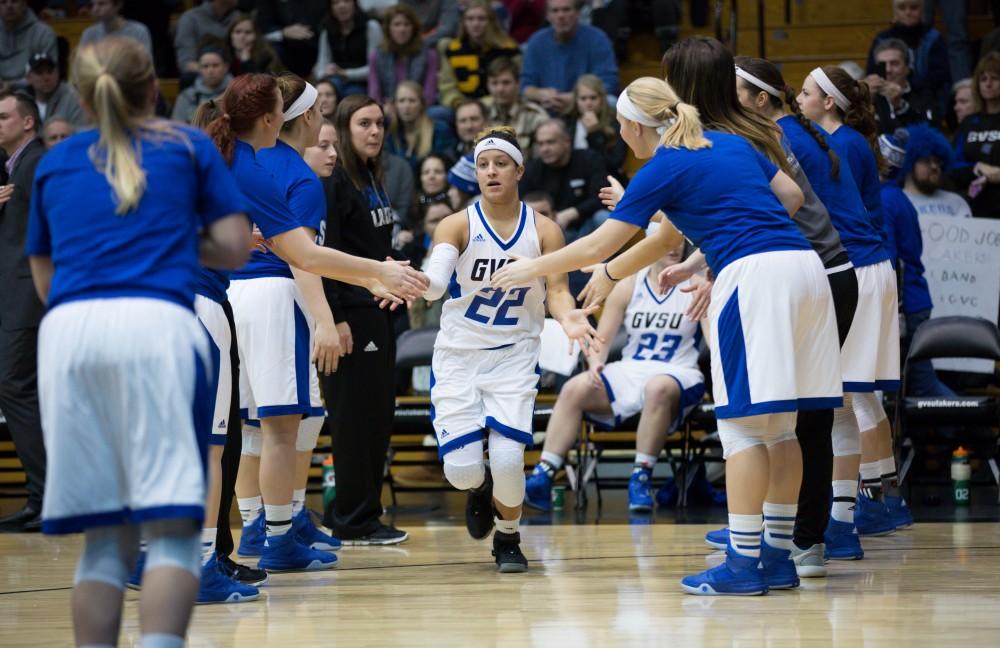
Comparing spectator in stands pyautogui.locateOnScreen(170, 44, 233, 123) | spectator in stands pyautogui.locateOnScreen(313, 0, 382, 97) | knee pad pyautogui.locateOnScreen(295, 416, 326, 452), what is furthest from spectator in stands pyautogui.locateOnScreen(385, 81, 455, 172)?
knee pad pyautogui.locateOnScreen(295, 416, 326, 452)

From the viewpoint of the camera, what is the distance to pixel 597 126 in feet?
33.7

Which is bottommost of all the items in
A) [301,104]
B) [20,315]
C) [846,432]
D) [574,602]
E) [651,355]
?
[574,602]

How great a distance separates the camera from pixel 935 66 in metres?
10.6

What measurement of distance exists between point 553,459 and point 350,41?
5.05 meters

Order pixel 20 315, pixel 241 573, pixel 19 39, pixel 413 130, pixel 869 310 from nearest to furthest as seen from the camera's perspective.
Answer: pixel 241 573 → pixel 869 310 → pixel 20 315 → pixel 413 130 → pixel 19 39

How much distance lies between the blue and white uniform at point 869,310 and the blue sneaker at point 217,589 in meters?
2.67

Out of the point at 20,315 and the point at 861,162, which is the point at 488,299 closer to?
the point at 861,162

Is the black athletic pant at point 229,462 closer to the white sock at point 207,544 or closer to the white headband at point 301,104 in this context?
the white sock at point 207,544

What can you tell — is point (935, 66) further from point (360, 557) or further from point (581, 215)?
point (360, 557)

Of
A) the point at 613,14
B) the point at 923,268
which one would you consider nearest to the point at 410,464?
the point at 923,268

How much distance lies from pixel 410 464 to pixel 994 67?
15.7ft

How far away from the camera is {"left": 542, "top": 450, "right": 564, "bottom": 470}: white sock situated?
8.10 meters

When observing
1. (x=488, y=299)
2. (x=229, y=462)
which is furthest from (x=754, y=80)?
(x=229, y=462)

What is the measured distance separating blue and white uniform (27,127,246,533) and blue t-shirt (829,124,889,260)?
12.1 ft
